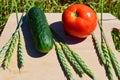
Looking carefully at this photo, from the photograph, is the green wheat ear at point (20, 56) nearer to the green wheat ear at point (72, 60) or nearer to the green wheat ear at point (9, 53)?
the green wheat ear at point (9, 53)

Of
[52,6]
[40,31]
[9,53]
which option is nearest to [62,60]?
[40,31]

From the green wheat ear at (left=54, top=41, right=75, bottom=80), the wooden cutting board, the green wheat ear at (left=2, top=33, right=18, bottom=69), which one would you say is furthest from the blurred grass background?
the green wheat ear at (left=54, top=41, right=75, bottom=80)

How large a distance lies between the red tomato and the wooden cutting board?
0.29ft

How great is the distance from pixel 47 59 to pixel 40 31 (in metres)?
0.18

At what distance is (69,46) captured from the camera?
237 cm

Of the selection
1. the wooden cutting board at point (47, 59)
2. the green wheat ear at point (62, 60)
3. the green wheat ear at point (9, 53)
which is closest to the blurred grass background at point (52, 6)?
the wooden cutting board at point (47, 59)

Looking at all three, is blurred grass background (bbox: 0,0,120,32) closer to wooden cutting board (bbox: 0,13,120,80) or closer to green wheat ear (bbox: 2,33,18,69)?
wooden cutting board (bbox: 0,13,120,80)

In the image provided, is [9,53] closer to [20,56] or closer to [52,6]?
[20,56]

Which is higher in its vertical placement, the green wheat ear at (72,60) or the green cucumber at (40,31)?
the green cucumber at (40,31)

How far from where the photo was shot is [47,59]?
7.50 ft

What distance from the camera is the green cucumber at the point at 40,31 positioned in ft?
7.32

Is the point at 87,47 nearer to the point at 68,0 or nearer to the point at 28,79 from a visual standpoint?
the point at 28,79

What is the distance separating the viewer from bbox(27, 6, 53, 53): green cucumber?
2.23 meters

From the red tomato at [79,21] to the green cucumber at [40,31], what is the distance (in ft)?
0.46
